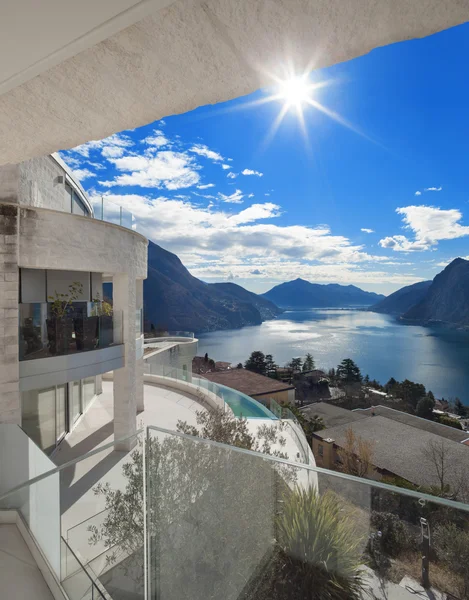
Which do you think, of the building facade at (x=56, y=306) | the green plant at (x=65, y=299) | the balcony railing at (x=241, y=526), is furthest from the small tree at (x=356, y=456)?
the balcony railing at (x=241, y=526)

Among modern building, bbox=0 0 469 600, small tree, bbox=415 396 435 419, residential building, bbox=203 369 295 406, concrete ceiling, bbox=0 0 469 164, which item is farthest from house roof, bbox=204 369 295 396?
concrete ceiling, bbox=0 0 469 164

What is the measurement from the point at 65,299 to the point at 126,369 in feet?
7.22

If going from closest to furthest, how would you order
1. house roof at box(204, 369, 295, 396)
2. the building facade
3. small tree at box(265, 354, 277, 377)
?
the building facade → house roof at box(204, 369, 295, 396) → small tree at box(265, 354, 277, 377)

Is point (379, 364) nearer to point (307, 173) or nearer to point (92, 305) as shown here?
point (307, 173)

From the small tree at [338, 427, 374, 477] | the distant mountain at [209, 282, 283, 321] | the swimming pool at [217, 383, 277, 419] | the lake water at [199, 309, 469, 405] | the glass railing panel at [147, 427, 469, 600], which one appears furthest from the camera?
the distant mountain at [209, 282, 283, 321]

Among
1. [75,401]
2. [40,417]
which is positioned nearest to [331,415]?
[75,401]

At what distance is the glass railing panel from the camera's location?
6.96 ft

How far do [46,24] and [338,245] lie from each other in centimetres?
15727

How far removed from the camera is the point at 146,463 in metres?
3.52

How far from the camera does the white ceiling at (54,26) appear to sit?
61cm

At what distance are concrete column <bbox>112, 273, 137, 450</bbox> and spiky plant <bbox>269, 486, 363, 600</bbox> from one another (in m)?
6.34

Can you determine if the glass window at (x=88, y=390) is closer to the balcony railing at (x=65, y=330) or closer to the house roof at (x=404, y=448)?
the balcony railing at (x=65, y=330)

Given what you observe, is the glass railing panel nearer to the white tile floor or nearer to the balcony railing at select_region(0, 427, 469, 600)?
the balcony railing at select_region(0, 427, 469, 600)

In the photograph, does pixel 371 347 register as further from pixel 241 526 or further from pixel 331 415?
pixel 241 526
